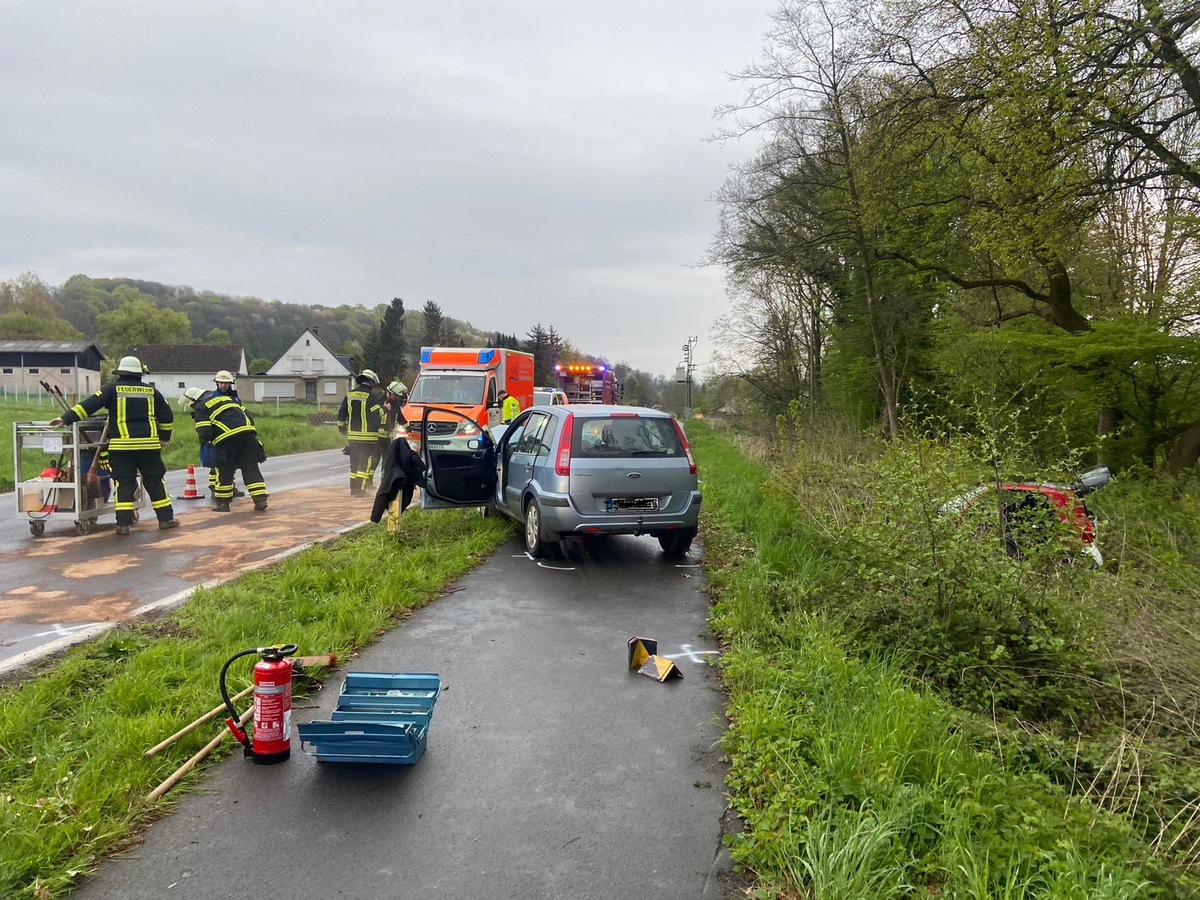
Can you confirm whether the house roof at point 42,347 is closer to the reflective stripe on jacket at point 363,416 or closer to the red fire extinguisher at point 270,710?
the reflective stripe on jacket at point 363,416

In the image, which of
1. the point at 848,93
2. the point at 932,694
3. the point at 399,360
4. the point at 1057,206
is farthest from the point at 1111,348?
the point at 399,360

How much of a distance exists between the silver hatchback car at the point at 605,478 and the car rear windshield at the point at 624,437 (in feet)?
0.03

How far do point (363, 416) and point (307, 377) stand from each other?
67572 mm

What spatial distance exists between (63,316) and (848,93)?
92.5 metres

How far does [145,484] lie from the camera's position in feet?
30.5

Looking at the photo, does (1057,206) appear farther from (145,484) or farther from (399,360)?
(399,360)

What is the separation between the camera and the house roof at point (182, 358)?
73.4 meters

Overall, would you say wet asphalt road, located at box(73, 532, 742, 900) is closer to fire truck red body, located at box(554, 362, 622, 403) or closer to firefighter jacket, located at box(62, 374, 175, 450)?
firefighter jacket, located at box(62, 374, 175, 450)

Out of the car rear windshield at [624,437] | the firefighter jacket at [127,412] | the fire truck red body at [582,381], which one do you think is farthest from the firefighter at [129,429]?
the fire truck red body at [582,381]

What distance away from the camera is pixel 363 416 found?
42.8 feet

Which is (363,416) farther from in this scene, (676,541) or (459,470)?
(676,541)

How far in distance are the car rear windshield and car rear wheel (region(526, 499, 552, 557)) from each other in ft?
2.84

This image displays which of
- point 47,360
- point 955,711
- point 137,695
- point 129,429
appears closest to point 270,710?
point 137,695

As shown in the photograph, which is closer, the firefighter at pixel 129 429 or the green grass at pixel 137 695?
the green grass at pixel 137 695
